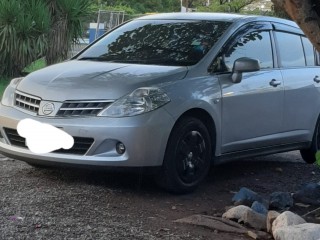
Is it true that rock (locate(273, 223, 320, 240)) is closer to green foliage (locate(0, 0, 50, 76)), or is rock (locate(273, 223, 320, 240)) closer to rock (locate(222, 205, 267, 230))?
rock (locate(222, 205, 267, 230))

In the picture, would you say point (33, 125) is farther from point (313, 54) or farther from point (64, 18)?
point (64, 18)

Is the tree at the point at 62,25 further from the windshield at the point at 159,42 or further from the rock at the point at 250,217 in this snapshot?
the rock at the point at 250,217

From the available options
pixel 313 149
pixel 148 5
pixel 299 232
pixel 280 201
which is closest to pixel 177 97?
pixel 280 201

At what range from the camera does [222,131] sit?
22.5 ft

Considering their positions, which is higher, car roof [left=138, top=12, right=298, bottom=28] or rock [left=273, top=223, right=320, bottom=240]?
car roof [left=138, top=12, right=298, bottom=28]

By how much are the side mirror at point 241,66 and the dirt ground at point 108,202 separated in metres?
1.19

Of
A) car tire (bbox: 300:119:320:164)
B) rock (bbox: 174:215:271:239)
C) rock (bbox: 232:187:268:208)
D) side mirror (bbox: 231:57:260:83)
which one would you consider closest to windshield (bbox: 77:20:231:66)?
side mirror (bbox: 231:57:260:83)

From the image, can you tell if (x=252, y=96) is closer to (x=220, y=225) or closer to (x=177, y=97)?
(x=177, y=97)

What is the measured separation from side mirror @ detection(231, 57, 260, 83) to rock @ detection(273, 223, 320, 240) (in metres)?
2.27

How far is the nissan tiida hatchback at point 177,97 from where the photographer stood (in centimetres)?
608

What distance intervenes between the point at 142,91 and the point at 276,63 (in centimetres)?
234

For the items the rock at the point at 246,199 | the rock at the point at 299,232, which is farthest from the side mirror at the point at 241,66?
the rock at the point at 299,232

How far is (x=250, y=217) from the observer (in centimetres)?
559

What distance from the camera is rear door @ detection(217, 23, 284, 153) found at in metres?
6.95
